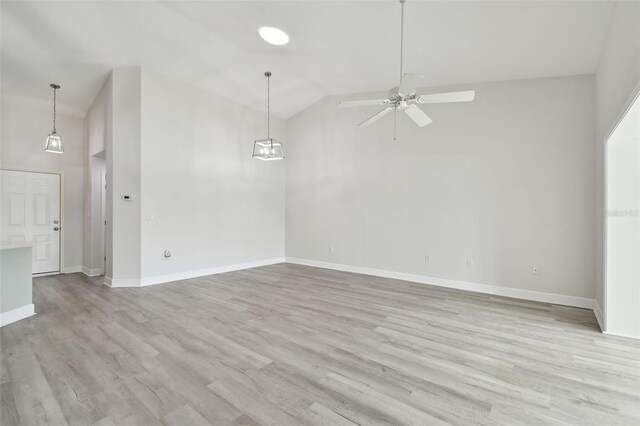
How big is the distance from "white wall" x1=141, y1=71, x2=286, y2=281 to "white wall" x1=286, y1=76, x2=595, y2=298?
4.61ft

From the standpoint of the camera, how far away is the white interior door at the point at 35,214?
540 centimetres

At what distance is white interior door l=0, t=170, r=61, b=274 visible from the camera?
5.40 metres

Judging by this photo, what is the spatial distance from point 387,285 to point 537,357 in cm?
262

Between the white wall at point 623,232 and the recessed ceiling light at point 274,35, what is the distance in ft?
13.7

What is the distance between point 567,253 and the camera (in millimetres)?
4203

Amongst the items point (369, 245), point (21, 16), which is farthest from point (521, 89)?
point (21, 16)

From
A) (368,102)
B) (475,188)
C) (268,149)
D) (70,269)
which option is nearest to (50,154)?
(70,269)

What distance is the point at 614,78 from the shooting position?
299 centimetres

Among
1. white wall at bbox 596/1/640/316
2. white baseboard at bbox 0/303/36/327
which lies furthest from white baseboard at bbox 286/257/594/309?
white baseboard at bbox 0/303/36/327

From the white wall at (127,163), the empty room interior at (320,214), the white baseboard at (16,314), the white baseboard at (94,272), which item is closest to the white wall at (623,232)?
the empty room interior at (320,214)

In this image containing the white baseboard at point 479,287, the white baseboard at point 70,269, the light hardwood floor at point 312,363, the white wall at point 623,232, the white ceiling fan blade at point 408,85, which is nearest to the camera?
the light hardwood floor at point 312,363

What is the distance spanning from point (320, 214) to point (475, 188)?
323 cm

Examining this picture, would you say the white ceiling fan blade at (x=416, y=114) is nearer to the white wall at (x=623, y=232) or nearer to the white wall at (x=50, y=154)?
the white wall at (x=623, y=232)

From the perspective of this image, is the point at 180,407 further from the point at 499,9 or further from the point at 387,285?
the point at 499,9
